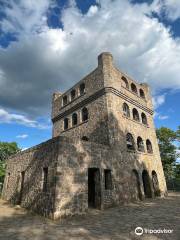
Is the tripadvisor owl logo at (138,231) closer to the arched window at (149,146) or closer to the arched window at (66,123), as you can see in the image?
the arched window at (149,146)

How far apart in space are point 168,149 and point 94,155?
72.4ft

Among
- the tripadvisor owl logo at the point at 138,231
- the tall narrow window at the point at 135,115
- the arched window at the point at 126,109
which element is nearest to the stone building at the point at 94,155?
the arched window at the point at 126,109

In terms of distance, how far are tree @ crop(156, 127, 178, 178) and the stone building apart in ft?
37.9

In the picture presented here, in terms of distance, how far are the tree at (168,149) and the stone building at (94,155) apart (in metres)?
11.5

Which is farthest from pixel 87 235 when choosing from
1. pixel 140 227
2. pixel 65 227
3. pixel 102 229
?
pixel 140 227

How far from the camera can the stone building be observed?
29.7ft

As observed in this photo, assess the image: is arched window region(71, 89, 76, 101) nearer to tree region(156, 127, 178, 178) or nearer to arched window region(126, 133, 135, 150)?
arched window region(126, 133, 135, 150)

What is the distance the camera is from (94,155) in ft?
35.7

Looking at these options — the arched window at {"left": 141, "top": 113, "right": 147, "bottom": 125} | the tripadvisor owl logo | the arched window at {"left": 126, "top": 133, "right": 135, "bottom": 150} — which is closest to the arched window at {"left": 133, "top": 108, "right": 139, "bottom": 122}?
the arched window at {"left": 141, "top": 113, "right": 147, "bottom": 125}

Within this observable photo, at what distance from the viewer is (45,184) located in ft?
31.8

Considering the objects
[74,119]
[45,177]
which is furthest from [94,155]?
[74,119]

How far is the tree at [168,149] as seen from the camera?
92.5ft

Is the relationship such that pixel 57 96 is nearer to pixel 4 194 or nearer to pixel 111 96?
pixel 111 96

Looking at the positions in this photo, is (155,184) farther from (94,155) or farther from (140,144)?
(94,155)
